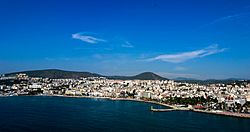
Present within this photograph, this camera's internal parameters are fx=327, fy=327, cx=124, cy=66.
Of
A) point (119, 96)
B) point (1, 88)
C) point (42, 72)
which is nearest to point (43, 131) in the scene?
point (119, 96)

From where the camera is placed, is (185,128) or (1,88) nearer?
(185,128)

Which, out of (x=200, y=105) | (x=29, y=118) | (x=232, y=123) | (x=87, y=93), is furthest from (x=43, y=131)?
(x=87, y=93)

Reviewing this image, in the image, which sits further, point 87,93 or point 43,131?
point 87,93

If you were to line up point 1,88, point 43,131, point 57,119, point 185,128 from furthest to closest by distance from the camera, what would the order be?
point 1,88 → point 57,119 → point 185,128 → point 43,131

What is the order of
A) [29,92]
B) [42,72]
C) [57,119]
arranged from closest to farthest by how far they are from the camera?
[57,119]
[29,92]
[42,72]

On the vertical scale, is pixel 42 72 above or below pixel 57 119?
above

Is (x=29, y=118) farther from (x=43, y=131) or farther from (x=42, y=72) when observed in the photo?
(x=42, y=72)

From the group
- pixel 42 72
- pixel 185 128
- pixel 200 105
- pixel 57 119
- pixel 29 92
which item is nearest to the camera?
pixel 185 128

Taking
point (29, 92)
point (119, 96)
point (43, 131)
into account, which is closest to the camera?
point (43, 131)

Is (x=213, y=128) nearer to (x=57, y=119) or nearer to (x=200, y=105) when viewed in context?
(x=57, y=119)
